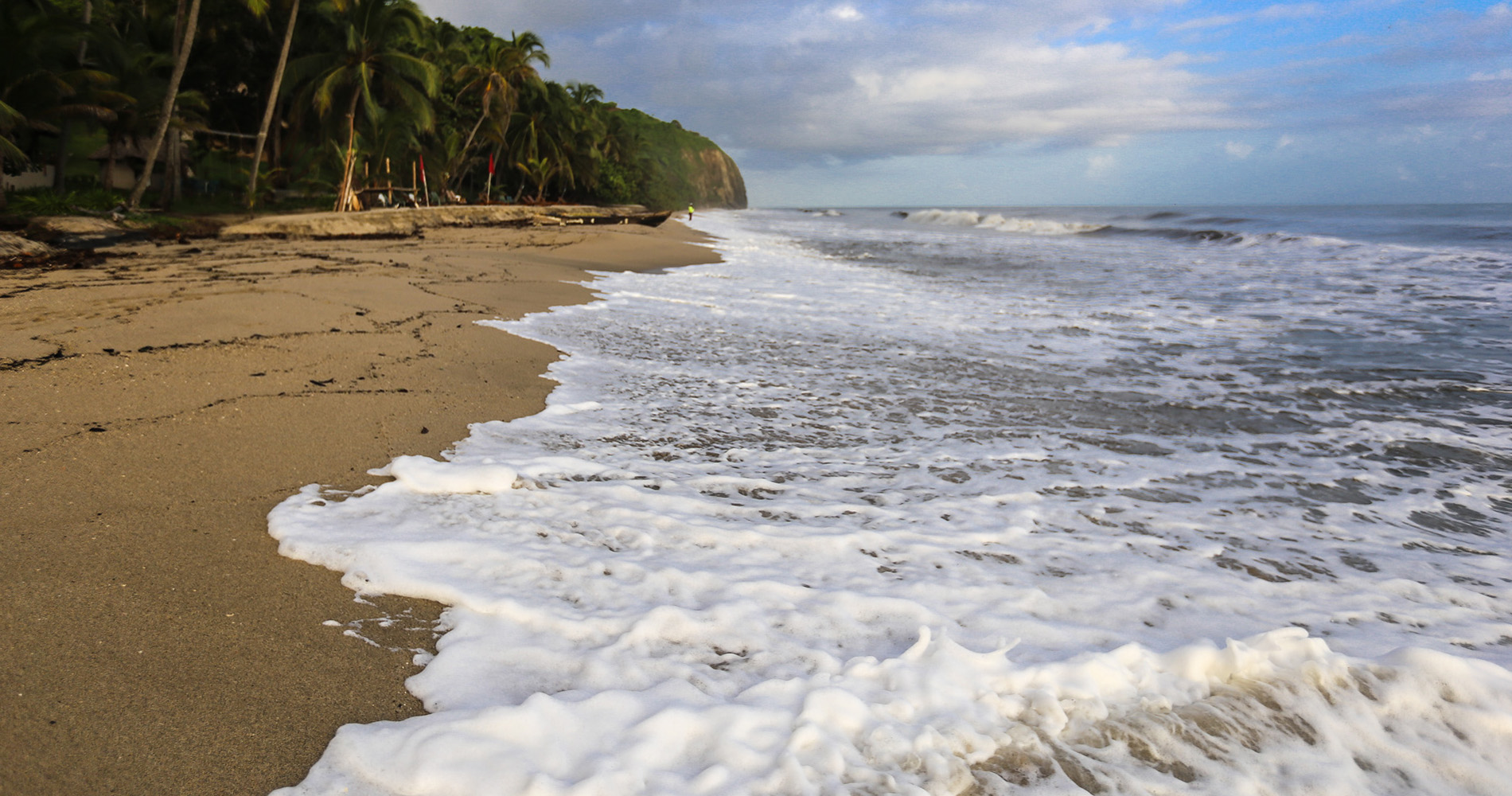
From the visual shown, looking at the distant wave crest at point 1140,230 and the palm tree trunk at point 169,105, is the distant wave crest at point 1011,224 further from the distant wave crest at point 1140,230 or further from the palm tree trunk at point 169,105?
the palm tree trunk at point 169,105

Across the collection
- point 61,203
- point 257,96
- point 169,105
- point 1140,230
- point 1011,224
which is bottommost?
point 61,203

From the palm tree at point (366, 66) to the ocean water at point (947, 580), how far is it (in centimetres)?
2027

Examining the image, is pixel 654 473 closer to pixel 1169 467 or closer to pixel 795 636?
pixel 795 636

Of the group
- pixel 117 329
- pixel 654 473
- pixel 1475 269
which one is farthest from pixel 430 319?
pixel 1475 269

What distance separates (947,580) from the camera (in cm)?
259

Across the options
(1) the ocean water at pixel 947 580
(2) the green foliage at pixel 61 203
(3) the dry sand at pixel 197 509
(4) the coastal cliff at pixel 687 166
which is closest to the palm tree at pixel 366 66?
(2) the green foliage at pixel 61 203

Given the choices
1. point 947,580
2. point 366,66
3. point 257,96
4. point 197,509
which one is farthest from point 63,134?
point 947,580

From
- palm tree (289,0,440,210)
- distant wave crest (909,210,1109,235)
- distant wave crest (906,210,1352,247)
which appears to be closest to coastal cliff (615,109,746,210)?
distant wave crest (909,210,1109,235)

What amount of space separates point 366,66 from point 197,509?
23531 millimetres

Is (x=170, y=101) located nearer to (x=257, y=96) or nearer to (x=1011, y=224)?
(x=257, y=96)

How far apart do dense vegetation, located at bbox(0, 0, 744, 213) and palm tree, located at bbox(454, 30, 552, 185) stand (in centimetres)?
9

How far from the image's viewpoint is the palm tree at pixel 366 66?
2138cm

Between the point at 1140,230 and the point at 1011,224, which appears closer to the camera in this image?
the point at 1140,230

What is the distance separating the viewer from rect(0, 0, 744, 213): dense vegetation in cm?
1576
